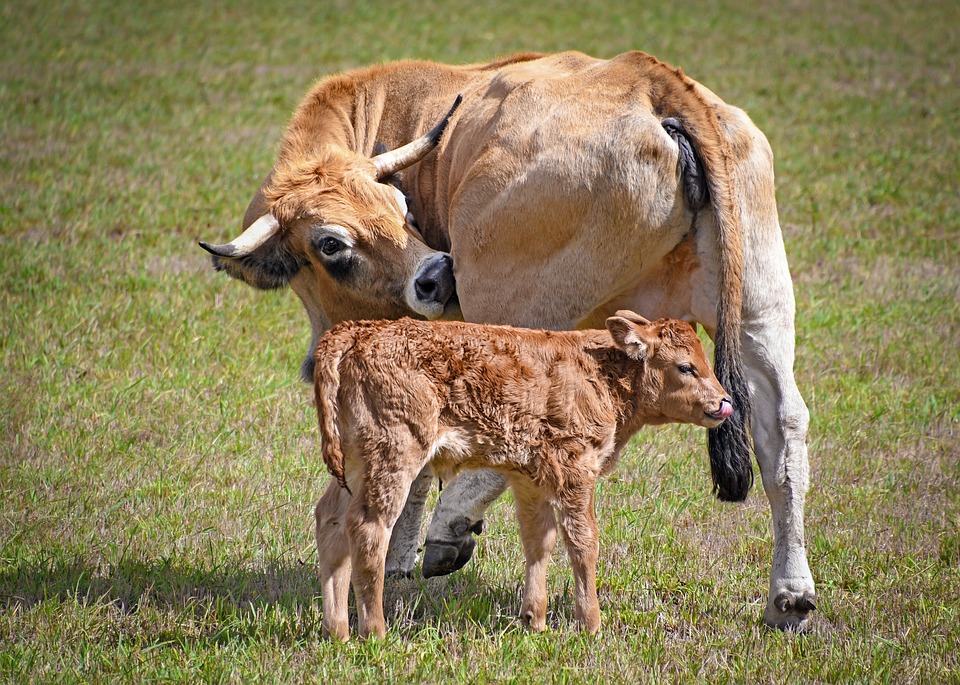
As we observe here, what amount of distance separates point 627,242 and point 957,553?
2630mm

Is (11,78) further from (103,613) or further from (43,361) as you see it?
(103,613)

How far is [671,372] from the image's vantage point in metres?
5.04

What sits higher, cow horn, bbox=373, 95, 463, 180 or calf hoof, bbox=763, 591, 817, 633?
cow horn, bbox=373, 95, 463, 180

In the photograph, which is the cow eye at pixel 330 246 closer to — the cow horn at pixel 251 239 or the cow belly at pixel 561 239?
the cow horn at pixel 251 239

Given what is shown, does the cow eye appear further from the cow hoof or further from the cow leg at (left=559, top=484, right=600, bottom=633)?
the cow leg at (left=559, top=484, right=600, bottom=633)

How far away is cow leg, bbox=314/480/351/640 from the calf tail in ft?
6.03

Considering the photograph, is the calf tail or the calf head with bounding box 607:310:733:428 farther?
the calf tail

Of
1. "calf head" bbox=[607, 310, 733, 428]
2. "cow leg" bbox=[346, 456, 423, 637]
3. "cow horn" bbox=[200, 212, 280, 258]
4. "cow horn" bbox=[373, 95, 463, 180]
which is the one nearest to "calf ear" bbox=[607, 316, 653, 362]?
"calf head" bbox=[607, 310, 733, 428]

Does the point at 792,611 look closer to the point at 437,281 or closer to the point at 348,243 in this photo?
the point at 437,281

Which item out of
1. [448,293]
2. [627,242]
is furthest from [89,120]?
[627,242]

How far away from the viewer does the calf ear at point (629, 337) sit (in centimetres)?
497

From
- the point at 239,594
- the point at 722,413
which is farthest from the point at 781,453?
the point at 239,594

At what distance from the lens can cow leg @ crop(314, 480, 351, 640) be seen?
15.8 ft

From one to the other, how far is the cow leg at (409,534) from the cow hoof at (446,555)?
0.30 metres
